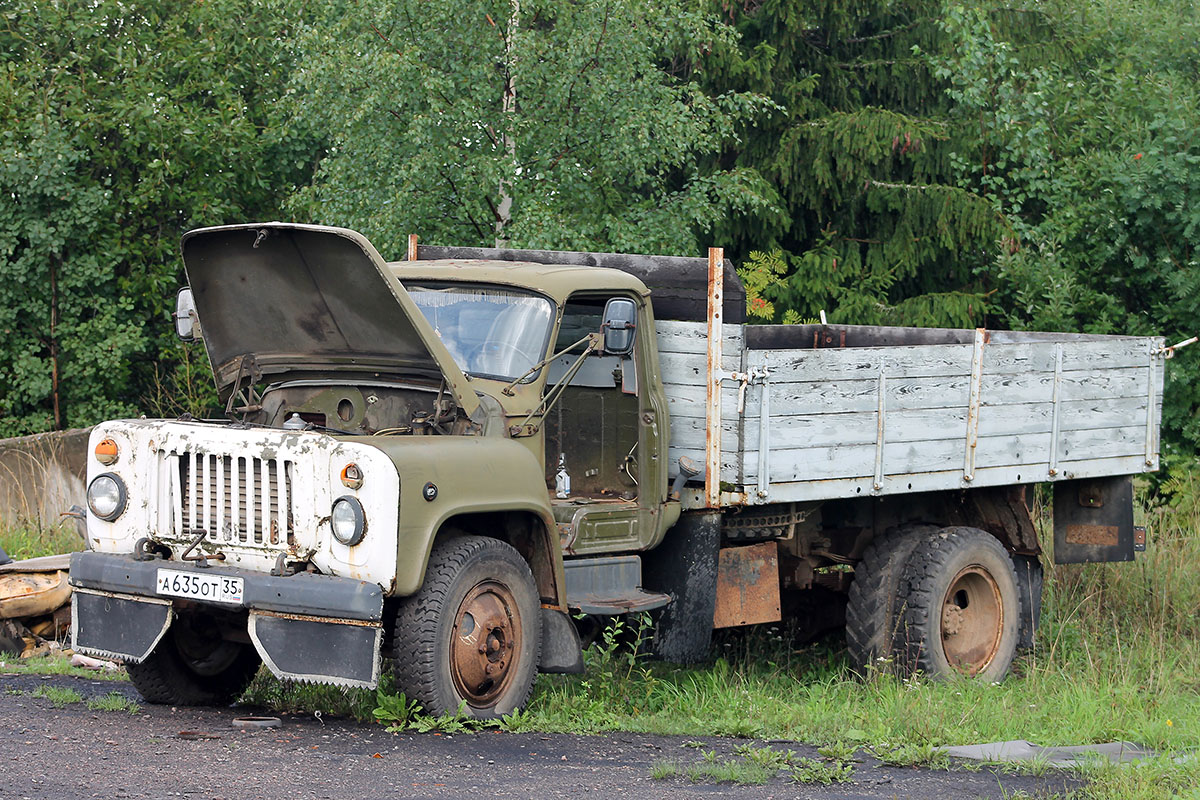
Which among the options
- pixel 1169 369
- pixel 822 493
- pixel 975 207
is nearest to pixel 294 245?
pixel 822 493

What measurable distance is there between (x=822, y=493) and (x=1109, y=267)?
8.22m

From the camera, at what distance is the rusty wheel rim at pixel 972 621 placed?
368 inches

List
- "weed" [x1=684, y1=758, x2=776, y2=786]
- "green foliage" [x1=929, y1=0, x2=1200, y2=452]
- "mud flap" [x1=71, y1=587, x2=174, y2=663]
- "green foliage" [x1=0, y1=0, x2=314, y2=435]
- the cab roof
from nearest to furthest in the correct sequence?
1. "weed" [x1=684, y1=758, x2=776, y2=786]
2. "mud flap" [x1=71, y1=587, x2=174, y2=663]
3. the cab roof
4. "green foliage" [x1=929, y1=0, x2=1200, y2=452]
5. "green foliage" [x1=0, y1=0, x2=314, y2=435]

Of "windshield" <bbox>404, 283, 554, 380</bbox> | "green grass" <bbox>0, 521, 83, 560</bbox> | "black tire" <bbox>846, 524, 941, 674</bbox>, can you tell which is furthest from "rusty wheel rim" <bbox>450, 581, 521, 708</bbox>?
"green grass" <bbox>0, 521, 83, 560</bbox>

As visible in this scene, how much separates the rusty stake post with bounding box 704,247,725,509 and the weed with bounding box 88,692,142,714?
3.06 meters

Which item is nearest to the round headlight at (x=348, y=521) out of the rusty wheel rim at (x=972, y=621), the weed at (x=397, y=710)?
the weed at (x=397, y=710)

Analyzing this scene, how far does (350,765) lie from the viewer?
5949 millimetres

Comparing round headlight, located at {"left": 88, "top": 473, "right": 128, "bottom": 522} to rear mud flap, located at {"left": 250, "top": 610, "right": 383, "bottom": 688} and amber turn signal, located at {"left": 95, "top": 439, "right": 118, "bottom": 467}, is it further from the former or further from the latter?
rear mud flap, located at {"left": 250, "top": 610, "right": 383, "bottom": 688}

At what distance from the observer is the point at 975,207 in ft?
55.2

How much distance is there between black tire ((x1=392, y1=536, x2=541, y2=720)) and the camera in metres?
6.52

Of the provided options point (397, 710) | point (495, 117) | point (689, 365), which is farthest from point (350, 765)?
point (495, 117)

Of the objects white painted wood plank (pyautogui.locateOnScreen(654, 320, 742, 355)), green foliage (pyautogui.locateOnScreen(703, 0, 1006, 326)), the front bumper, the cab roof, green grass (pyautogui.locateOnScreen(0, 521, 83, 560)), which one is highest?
green foliage (pyautogui.locateOnScreen(703, 0, 1006, 326))

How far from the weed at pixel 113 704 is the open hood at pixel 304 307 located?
5.38 ft

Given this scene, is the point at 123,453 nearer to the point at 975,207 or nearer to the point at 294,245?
the point at 294,245
